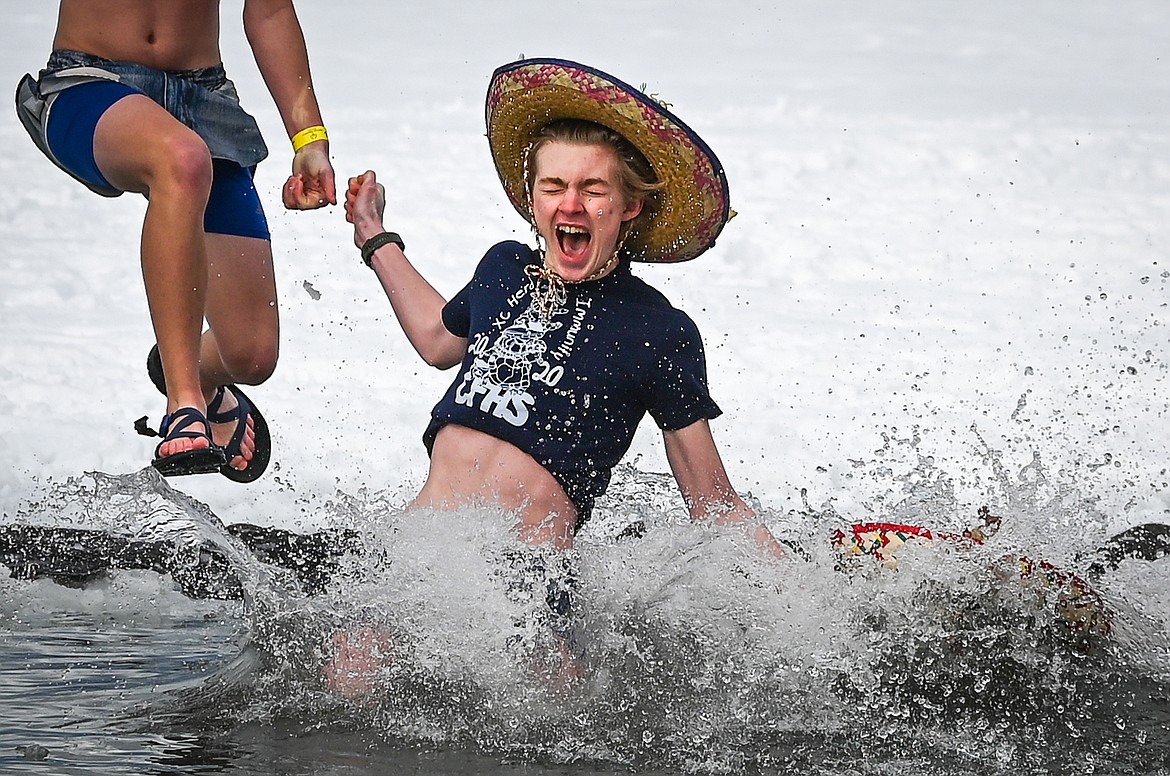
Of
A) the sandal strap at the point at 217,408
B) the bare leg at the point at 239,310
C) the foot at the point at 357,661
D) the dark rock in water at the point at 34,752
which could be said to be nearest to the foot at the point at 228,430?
the sandal strap at the point at 217,408

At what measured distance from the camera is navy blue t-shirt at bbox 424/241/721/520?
2809 mm

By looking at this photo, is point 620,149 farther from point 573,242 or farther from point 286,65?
point 286,65

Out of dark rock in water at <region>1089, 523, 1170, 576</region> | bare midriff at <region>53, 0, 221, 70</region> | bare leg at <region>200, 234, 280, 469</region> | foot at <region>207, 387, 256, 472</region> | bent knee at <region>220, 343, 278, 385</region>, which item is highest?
bare midriff at <region>53, 0, 221, 70</region>

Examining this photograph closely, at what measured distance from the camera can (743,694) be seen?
2.50m

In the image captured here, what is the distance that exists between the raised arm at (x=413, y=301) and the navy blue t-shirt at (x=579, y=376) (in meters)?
0.15

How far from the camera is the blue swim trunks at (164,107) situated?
2967 millimetres

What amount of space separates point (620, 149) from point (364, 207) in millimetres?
628

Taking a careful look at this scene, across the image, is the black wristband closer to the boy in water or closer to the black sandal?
the boy in water

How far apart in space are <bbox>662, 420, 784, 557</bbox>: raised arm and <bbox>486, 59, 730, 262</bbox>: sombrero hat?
44 centimetres

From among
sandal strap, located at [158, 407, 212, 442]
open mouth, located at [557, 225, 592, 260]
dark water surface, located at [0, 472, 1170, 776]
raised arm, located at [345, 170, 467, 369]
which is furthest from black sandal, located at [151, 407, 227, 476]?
open mouth, located at [557, 225, 592, 260]

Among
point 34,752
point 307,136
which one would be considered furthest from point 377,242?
point 34,752

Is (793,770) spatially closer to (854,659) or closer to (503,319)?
(854,659)

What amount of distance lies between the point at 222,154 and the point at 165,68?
0.23m

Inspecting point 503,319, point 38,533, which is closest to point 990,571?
point 503,319
